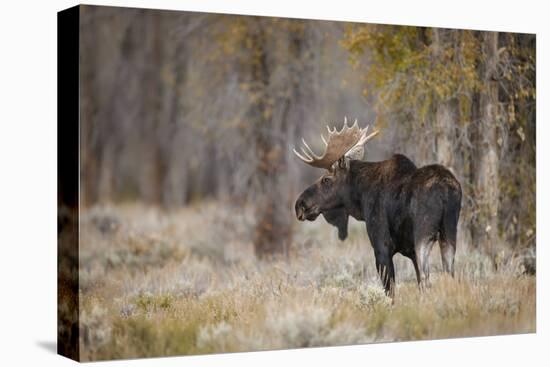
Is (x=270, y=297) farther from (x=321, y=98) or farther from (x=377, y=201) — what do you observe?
(x=321, y=98)

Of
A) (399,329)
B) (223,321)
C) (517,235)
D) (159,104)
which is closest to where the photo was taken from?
(223,321)

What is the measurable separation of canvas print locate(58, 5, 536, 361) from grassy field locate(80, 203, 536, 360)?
19mm

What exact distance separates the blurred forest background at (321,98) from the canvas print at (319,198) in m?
0.02

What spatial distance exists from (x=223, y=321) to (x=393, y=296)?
196cm

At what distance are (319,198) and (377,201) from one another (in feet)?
2.07

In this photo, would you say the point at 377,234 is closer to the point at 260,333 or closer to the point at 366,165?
the point at 366,165

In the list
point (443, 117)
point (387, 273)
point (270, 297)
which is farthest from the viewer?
point (443, 117)

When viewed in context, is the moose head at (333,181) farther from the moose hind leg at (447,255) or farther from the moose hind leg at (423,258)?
the moose hind leg at (447,255)

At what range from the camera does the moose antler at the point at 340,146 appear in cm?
1284

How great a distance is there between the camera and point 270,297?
1237 centimetres

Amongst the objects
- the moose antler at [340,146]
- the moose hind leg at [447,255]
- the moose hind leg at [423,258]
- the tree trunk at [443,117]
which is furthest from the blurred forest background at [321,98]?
the moose hind leg at [423,258]

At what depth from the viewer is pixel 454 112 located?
13414 millimetres

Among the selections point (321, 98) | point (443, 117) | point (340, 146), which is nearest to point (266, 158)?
point (321, 98)

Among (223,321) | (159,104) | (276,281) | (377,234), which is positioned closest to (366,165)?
(377,234)
